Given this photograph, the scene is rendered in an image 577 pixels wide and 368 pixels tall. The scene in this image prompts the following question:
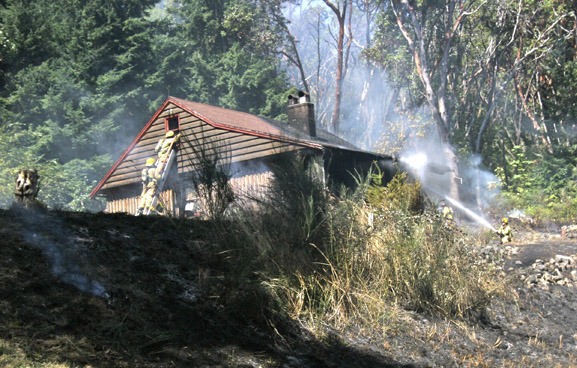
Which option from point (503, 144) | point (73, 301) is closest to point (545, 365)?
point (73, 301)

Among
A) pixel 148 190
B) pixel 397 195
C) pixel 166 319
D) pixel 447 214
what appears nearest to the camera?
pixel 166 319

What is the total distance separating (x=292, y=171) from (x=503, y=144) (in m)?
31.1

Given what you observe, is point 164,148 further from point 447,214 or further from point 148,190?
point 447,214

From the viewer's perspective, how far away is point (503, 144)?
37406 millimetres

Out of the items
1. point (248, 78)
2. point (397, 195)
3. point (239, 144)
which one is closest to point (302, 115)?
point (239, 144)

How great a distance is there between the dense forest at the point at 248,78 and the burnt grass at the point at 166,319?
18327mm

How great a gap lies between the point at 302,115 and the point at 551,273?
12422 millimetres

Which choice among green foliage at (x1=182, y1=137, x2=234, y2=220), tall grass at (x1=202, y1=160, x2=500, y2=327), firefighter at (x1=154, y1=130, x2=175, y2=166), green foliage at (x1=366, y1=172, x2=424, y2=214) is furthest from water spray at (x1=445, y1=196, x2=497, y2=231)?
green foliage at (x1=182, y1=137, x2=234, y2=220)

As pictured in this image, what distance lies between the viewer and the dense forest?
3080 cm

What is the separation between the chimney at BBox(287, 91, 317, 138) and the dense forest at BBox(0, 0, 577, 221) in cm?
870

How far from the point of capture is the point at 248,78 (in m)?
38.4

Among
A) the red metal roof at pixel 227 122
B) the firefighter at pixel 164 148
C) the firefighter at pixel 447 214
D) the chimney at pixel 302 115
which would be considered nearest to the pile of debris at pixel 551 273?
the firefighter at pixel 447 214

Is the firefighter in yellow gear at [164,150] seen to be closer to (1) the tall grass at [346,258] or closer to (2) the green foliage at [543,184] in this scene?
(1) the tall grass at [346,258]

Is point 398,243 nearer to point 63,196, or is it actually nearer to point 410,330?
point 410,330
